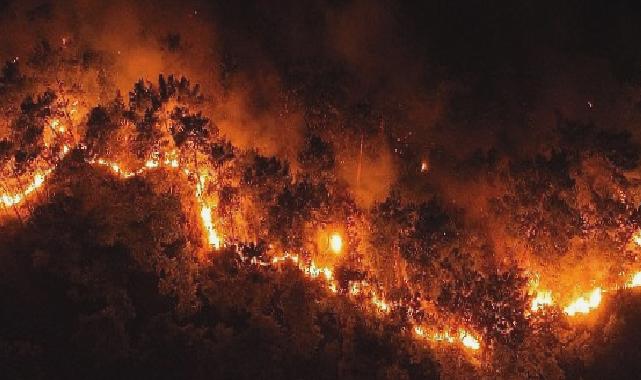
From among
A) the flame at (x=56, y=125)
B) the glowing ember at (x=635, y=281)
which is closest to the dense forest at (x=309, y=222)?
the glowing ember at (x=635, y=281)

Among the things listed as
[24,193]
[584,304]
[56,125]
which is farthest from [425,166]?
[24,193]

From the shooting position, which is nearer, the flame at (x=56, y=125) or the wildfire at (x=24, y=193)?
the wildfire at (x=24, y=193)

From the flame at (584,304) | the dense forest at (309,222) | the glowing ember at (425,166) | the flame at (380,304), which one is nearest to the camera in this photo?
the dense forest at (309,222)

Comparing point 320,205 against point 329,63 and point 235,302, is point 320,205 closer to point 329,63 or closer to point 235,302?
point 235,302

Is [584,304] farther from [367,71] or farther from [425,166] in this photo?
[367,71]

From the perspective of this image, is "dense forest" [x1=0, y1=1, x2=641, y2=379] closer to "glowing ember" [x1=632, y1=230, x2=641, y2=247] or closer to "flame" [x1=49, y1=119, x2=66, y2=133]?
"glowing ember" [x1=632, y1=230, x2=641, y2=247]

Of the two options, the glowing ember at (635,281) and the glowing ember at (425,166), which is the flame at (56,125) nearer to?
the glowing ember at (425,166)

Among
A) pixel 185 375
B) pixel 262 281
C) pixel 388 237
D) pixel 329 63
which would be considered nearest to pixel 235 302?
pixel 262 281
